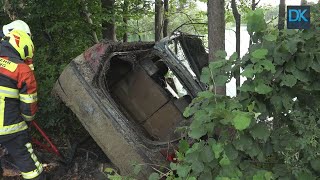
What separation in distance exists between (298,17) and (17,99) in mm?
3127

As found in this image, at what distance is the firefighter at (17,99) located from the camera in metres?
3.72

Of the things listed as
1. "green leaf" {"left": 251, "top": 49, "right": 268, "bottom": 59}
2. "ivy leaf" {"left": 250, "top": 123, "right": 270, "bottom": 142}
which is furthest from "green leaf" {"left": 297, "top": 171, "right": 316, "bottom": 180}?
"green leaf" {"left": 251, "top": 49, "right": 268, "bottom": 59}

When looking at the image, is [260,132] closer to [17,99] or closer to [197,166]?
[197,166]

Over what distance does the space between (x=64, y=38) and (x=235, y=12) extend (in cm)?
411

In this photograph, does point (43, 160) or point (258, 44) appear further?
point (43, 160)

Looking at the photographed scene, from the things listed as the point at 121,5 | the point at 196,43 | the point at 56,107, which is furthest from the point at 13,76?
the point at 121,5

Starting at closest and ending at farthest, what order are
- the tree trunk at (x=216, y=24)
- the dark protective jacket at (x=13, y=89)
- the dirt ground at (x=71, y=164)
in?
the dark protective jacket at (x=13, y=89)
the dirt ground at (x=71, y=164)
the tree trunk at (x=216, y=24)

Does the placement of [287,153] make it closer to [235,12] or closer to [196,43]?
[196,43]

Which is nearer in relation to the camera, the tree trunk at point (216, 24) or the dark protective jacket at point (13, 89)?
the dark protective jacket at point (13, 89)

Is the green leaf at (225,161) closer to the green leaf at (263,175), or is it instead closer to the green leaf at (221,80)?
the green leaf at (263,175)

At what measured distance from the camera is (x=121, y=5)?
8.86m

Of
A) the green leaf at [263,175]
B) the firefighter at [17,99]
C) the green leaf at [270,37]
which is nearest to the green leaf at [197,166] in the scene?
the green leaf at [263,175]

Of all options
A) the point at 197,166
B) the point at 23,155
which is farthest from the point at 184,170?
the point at 23,155

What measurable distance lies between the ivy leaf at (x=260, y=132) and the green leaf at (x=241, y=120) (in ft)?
0.46
